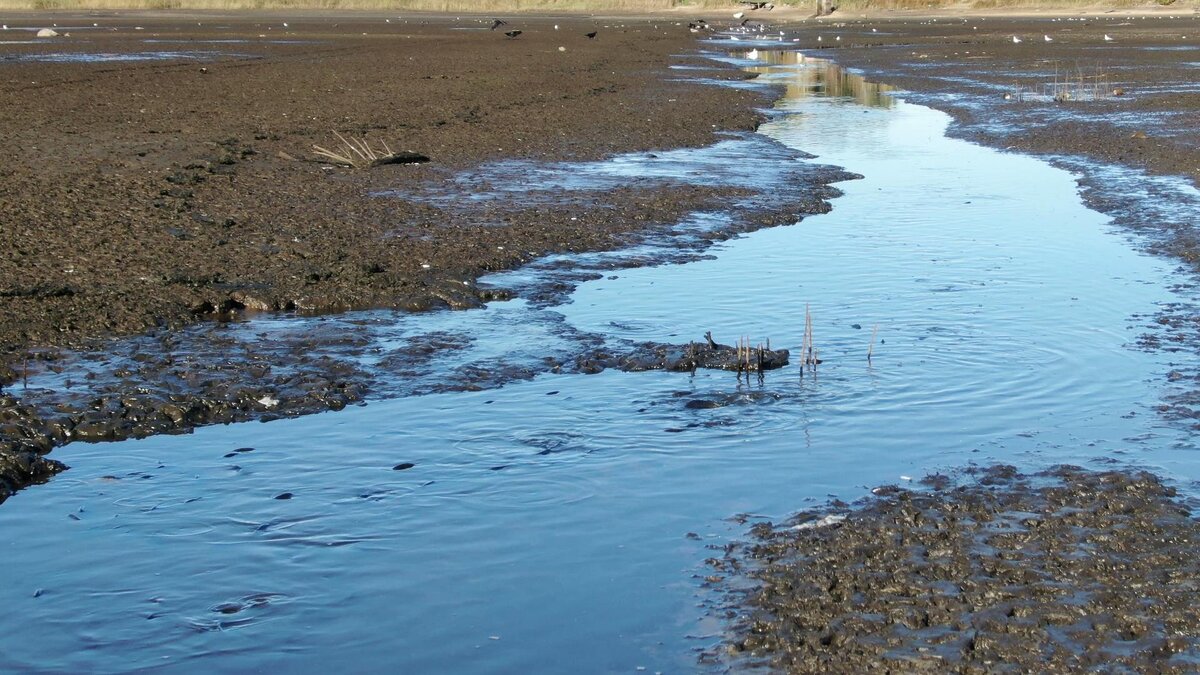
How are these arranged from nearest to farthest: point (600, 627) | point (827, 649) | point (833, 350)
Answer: point (827, 649), point (600, 627), point (833, 350)

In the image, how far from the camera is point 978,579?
4719 millimetres

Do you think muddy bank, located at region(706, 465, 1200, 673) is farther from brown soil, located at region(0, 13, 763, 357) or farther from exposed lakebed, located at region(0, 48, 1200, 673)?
brown soil, located at region(0, 13, 763, 357)

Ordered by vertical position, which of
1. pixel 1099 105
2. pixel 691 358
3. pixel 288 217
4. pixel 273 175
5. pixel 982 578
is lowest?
pixel 982 578

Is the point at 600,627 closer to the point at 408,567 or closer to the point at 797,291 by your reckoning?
the point at 408,567

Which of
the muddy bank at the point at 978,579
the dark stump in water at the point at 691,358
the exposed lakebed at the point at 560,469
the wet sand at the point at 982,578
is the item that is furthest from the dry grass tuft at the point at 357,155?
the muddy bank at the point at 978,579

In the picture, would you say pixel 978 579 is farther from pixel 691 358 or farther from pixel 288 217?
pixel 288 217

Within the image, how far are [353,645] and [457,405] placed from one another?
8.99ft

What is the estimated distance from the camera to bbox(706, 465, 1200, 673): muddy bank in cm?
421

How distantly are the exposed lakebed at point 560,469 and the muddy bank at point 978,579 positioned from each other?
228 mm

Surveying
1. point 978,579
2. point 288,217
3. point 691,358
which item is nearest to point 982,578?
point 978,579

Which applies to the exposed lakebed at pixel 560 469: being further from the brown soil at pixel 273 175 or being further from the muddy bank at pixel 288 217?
the brown soil at pixel 273 175

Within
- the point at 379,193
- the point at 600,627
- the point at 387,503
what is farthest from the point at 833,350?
the point at 379,193

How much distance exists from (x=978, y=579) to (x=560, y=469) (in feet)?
6.85

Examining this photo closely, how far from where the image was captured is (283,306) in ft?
29.3
